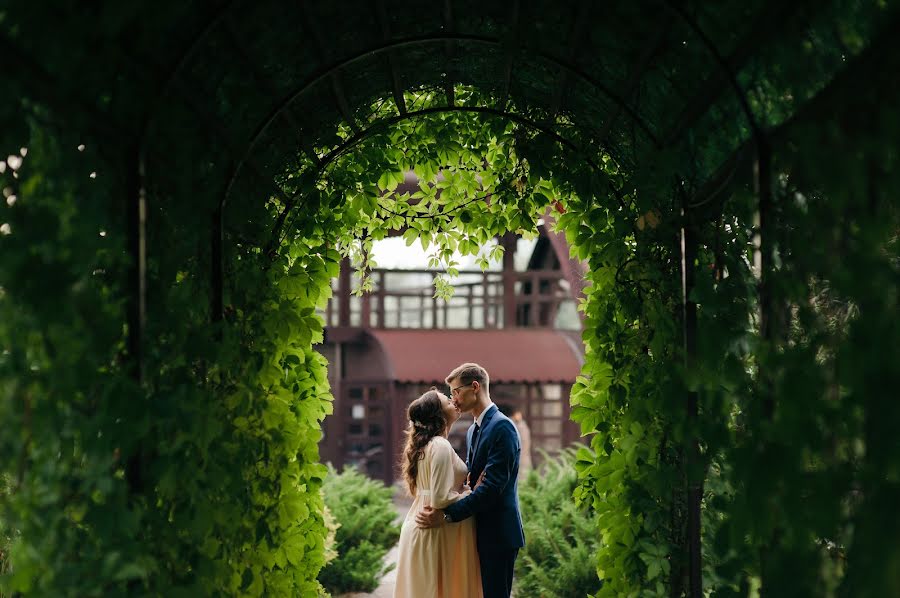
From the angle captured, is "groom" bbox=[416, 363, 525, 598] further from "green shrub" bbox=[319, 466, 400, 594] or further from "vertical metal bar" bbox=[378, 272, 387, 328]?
"vertical metal bar" bbox=[378, 272, 387, 328]

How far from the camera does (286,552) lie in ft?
14.0

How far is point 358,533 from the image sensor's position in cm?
835

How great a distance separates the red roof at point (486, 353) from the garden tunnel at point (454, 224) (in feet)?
30.4

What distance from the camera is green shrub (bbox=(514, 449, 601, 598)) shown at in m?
6.88

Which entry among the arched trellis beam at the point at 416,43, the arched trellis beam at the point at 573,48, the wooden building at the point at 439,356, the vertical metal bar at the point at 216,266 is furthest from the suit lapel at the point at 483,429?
the wooden building at the point at 439,356

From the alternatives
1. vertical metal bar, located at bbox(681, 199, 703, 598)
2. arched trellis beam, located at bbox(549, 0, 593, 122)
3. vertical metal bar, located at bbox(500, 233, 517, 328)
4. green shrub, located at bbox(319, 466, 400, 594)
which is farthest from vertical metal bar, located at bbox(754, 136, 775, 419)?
vertical metal bar, located at bbox(500, 233, 517, 328)

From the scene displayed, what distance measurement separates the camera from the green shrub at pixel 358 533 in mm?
7902

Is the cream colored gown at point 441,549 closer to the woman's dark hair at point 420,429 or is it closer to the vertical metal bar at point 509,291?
the woman's dark hair at point 420,429

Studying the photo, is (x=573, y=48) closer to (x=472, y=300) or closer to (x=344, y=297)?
(x=344, y=297)

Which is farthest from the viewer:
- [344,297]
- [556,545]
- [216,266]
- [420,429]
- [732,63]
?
[344,297]

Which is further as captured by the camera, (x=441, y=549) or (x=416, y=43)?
(x=441, y=549)

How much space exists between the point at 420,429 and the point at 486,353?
31.1 feet

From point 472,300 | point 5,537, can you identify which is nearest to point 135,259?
point 5,537

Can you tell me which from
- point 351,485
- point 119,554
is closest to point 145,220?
point 119,554
